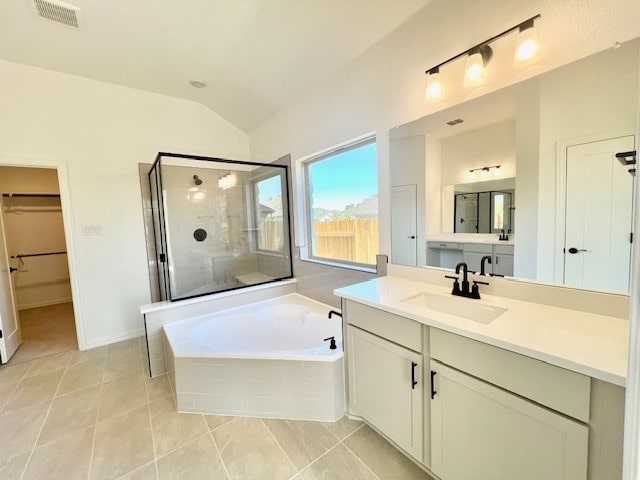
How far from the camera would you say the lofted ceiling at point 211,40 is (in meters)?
1.85

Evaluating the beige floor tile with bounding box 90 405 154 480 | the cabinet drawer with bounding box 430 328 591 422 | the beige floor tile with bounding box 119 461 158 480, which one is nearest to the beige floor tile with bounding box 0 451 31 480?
the beige floor tile with bounding box 90 405 154 480

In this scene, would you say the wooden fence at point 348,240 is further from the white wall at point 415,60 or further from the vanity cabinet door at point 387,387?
the vanity cabinet door at point 387,387

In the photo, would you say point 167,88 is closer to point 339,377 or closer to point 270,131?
point 270,131

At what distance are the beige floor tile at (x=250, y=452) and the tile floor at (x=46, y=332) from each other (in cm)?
236

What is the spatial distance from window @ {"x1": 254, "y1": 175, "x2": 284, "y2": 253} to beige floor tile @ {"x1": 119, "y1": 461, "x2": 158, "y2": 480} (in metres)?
2.22

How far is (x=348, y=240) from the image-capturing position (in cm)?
260

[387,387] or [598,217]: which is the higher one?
[598,217]

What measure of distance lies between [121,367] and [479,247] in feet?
10.3

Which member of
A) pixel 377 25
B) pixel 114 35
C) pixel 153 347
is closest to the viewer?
pixel 377 25

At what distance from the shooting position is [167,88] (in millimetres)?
2969

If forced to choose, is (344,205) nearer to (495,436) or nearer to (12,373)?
(495,436)

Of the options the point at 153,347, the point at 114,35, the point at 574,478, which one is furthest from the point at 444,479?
the point at 114,35

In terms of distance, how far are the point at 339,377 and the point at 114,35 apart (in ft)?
10.4

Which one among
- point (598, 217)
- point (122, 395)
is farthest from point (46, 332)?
point (598, 217)
